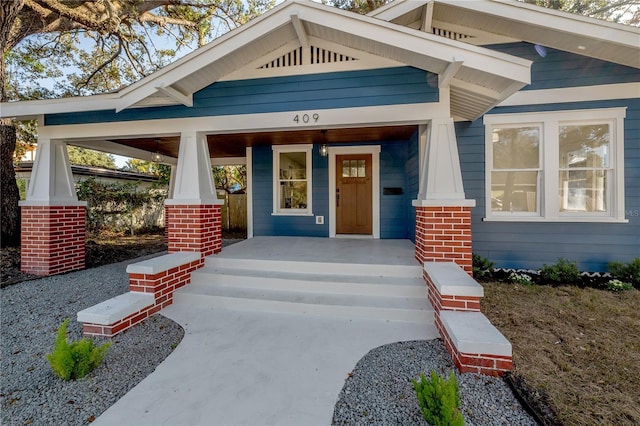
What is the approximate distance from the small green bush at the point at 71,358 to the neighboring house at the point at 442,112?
6.65 feet

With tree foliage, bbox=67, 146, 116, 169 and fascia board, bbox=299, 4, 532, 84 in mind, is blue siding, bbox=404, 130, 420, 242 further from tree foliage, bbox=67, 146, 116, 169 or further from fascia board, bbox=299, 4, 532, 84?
tree foliage, bbox=67, 146, 116, 169

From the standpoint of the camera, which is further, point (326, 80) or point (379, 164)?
point (379, 164)

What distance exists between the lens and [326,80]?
380 cm

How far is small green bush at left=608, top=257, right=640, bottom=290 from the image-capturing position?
4.30 metres

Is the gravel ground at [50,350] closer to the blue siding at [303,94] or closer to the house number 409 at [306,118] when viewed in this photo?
the blue siding at [303,94]

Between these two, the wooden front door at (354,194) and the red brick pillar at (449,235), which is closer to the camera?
the red brick pillar at (449,235)

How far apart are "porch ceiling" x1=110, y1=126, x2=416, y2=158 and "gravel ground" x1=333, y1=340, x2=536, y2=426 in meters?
3.73

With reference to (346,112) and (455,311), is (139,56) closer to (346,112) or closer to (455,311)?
(346,112)

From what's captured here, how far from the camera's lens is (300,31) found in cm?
360

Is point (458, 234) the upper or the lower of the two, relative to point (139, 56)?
lower

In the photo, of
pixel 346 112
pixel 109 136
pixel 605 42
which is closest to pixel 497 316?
pixel 346 112

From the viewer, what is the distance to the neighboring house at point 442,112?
3508mm

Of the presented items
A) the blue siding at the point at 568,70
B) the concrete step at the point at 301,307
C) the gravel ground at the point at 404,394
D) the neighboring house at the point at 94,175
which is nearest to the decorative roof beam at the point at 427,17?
the blue siding at the point at 568,70

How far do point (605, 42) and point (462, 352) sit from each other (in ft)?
16.5
